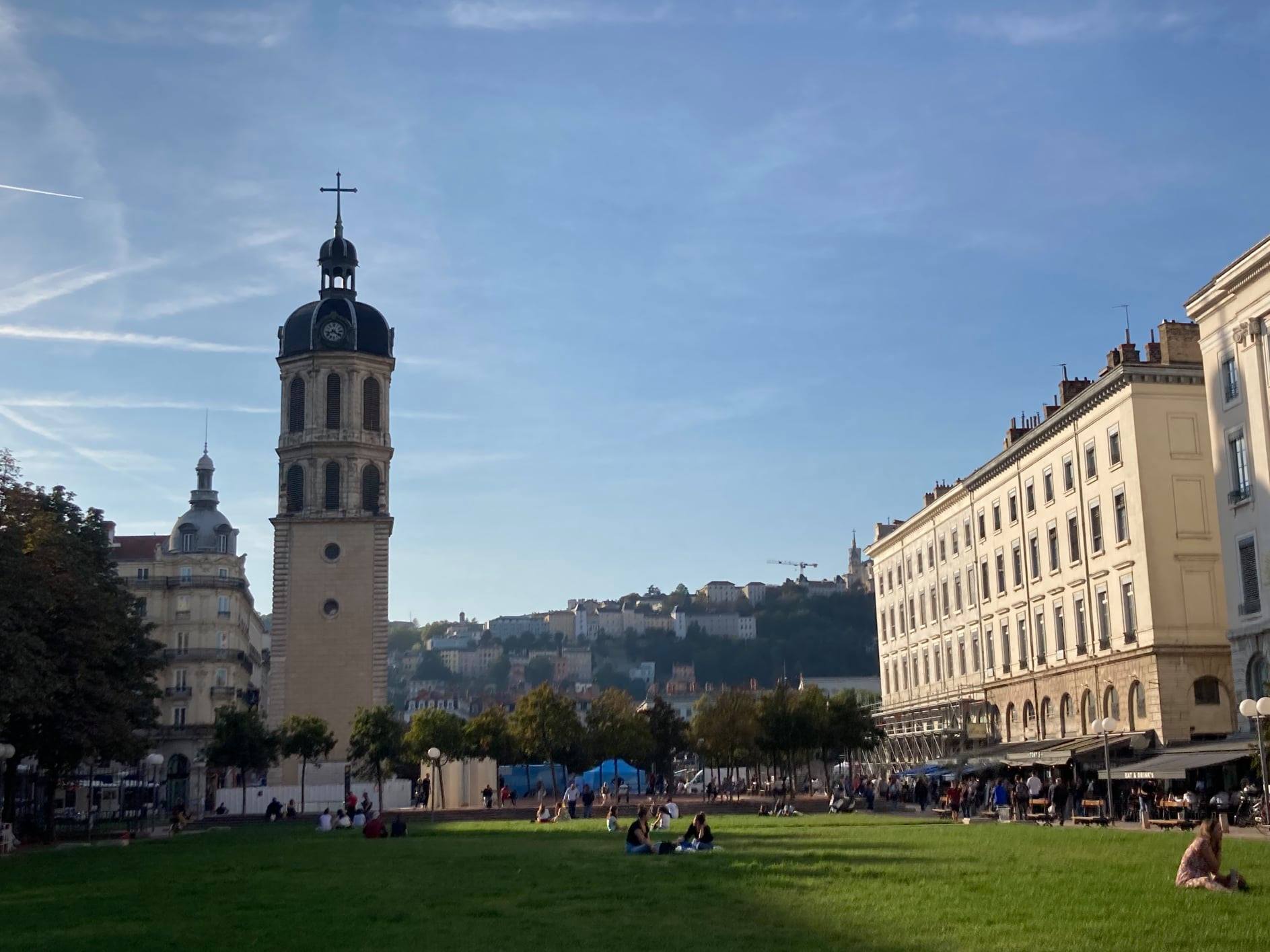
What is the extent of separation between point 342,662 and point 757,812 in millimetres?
31467

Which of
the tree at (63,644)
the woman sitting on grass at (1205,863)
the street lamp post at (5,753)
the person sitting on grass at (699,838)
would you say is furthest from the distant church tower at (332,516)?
the woman sitting on grass at (1205,863)

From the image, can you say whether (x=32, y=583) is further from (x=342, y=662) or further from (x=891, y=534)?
(x=891, y=534)

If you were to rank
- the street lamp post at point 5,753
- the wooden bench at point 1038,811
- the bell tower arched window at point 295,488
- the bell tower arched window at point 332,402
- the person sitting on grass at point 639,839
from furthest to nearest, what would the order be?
1. the bell tower arched window at point 332,402
2. the bell tower arched window at point 295,488
3. the wooden bench at point 1038,811
4. the street lamp post at point 5,753
5. the person sitting on grass at point 639,839

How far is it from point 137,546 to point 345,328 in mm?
35115

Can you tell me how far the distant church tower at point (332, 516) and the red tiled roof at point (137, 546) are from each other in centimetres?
2862

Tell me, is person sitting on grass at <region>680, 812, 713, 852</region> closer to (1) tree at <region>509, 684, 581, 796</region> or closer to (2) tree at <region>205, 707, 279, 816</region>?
(1) tree at <region>509, 684, 581, 796</region>

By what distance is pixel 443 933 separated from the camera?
56.9 ft

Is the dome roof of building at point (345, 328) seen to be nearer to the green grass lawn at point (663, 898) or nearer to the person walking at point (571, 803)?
the person walking at point (571, 803)

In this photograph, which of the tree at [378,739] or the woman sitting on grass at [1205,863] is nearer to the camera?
the woman sitting on grass at [1205,863]

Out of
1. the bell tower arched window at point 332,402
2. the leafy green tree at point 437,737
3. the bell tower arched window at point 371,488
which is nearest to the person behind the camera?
the leafy green tree at point 437,737

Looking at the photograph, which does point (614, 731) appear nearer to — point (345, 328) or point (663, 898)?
point (345, 328)

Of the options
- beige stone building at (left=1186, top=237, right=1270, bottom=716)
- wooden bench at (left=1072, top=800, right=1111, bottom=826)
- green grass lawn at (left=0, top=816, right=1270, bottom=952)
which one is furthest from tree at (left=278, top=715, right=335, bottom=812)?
beige stone building at (left=1186, top=237, right=1270, bottom=716)

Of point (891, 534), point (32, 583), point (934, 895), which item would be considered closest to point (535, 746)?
point (891, 534)

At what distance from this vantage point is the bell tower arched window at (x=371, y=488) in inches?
3433
